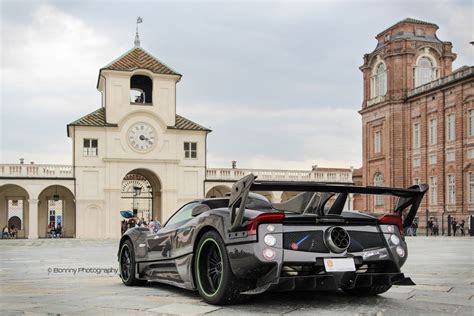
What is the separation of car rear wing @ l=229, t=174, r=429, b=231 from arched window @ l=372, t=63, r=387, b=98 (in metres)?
50.8

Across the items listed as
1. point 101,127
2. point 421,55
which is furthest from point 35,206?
point 421,55

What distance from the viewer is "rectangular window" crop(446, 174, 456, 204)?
47594 mm

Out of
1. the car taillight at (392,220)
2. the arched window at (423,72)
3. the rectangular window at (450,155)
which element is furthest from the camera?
the arched window at (423,72)

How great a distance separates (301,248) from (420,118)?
4863 centimetres

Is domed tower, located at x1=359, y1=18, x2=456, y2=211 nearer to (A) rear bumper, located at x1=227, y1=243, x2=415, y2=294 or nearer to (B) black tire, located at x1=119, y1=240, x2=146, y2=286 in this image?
(B) black tire, located at x1=119, y1=240, x2=146, y2=286

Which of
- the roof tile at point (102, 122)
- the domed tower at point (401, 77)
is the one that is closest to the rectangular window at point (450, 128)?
the domed tower at point (401, 77)

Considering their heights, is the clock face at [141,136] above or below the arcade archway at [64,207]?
above

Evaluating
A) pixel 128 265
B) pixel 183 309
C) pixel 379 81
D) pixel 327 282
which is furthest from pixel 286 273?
pixel 379 81

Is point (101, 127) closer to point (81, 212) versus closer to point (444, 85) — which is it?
point (81, 212)

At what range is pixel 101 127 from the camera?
47.4 metres

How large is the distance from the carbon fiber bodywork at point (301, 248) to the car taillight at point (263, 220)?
24 mm

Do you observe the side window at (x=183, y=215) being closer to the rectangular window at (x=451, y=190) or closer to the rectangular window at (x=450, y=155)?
the rectangular window at (x=451, y=190)

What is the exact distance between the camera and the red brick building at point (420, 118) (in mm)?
46938

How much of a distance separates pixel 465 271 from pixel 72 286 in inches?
262
